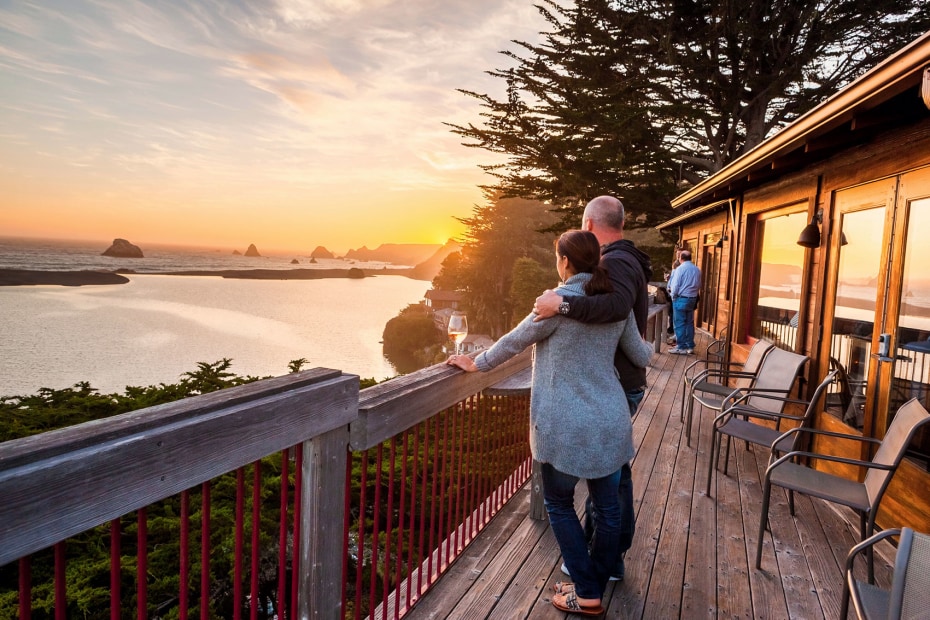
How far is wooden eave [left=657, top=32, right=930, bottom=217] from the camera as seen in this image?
2.41 metres

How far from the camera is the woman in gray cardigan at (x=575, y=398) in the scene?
77.5 inches

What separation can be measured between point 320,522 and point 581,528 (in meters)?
1.14

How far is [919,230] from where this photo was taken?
3217 millimetres

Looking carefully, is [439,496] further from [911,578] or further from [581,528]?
[911,578]

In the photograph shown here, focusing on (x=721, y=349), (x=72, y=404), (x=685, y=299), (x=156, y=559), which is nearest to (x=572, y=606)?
(x=156, y=559)

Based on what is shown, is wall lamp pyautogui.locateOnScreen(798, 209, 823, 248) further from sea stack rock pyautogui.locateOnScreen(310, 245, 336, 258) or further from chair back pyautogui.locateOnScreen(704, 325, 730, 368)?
sea stack rock pyautogui.locateOnScreen(310, 245, 336, 258)

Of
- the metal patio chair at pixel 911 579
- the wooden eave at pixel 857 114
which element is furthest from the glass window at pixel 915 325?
the metal patio chair at pixel 911 579

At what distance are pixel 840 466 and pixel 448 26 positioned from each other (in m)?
12.9

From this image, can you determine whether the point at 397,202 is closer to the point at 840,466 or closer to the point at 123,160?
the point at 123,160

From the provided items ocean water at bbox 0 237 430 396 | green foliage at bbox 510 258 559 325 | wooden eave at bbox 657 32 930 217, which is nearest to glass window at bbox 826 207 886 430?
wooden eave at bbox 657 32 930 217

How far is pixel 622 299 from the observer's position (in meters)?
2.00

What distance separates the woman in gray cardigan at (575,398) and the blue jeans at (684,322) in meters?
8.07

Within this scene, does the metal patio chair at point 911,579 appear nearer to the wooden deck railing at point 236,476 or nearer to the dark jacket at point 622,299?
the dark jacket at point 622,299

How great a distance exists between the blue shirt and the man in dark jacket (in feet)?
24.0
